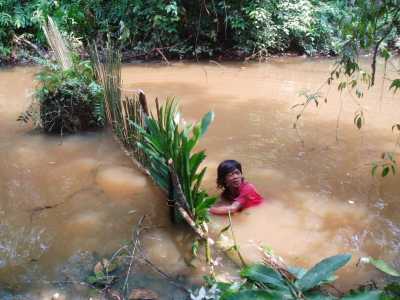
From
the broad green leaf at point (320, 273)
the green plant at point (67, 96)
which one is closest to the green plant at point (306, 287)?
the broad green leaf at point (320, 273)

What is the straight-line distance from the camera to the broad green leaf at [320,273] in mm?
1436

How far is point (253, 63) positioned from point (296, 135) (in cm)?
592

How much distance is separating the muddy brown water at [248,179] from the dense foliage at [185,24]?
4705 mm

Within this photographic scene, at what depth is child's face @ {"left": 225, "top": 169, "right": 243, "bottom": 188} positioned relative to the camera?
12.9 feet

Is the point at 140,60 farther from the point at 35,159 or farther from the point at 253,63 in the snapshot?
the point at 35,159

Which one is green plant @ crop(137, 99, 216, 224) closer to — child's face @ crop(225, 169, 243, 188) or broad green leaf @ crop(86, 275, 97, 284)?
child's face @ crop(225, 169, 243, 188)

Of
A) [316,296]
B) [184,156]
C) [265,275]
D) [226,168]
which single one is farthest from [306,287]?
[226,168]

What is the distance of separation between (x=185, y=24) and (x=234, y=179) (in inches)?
351

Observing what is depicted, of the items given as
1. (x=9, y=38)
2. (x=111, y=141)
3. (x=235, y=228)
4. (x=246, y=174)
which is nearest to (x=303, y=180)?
(x=246, y=174)

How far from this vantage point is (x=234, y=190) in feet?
13.2

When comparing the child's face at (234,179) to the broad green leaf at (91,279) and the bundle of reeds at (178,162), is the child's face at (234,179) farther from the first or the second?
the broad green leaf at (91,279)

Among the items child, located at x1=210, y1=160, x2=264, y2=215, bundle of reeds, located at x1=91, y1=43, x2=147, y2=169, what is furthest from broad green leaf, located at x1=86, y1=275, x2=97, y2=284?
bundle of reeds, located at x1=91, y1=43, x2=147, y2=169

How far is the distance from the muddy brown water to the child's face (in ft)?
0.99

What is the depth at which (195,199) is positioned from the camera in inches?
132
